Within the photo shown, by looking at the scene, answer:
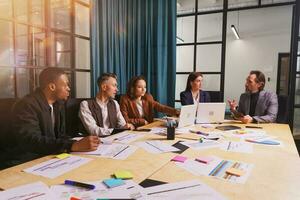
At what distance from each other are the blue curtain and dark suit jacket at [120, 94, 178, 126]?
0.93 m

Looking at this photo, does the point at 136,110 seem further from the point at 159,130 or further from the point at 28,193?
the point at 28,193

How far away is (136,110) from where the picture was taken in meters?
2.78

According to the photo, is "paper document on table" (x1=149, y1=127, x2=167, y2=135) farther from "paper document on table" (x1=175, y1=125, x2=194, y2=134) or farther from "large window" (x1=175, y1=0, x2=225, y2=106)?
"large window" (x1=175, y1=0, x2=225, y2=106)

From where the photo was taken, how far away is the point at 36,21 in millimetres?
2621

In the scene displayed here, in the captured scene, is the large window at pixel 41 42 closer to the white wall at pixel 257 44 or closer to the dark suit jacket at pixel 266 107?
the dark suit jacket at pixel 266 107

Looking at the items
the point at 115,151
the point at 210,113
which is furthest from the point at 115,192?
the point at 210,113

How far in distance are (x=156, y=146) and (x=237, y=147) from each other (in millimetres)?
529

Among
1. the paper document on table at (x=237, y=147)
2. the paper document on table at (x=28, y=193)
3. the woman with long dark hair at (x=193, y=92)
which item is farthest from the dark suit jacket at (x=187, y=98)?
the paper document on table at (x=28, y=193)

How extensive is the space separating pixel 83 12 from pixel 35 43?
3.03 ft

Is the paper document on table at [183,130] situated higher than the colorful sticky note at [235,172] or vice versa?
the paper document on table at [183,130]

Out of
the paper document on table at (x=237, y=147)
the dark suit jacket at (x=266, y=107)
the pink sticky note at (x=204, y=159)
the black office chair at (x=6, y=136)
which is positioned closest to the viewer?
the pink sticky note at (x=204, y=159)

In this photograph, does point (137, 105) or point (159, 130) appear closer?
point (159, 130)

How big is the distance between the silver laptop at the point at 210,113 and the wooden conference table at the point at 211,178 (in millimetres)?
860

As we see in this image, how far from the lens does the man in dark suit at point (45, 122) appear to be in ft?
4.64
